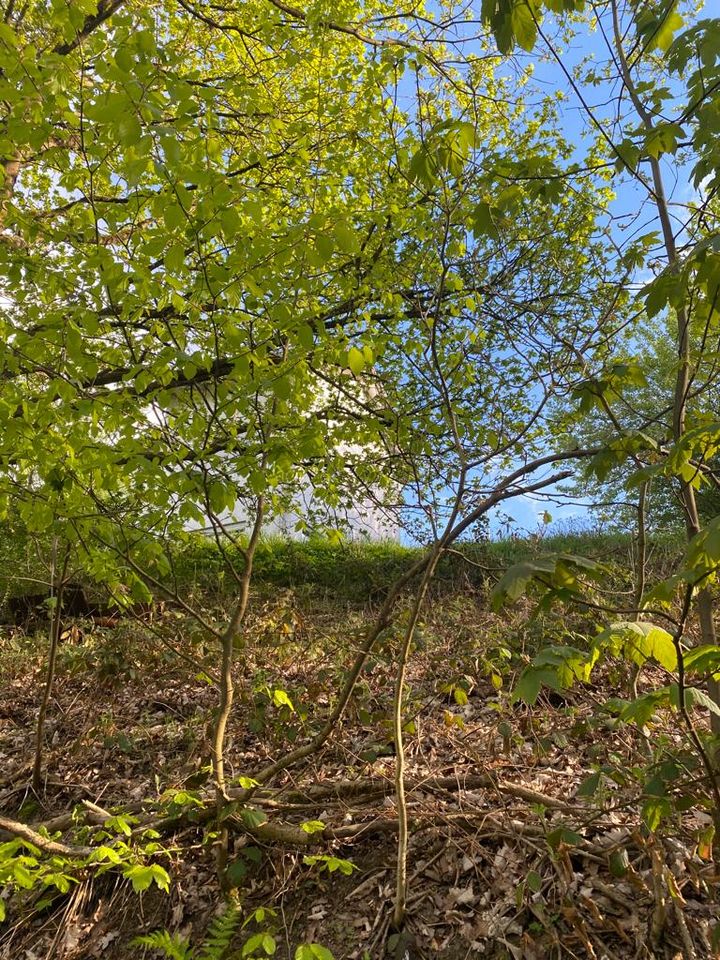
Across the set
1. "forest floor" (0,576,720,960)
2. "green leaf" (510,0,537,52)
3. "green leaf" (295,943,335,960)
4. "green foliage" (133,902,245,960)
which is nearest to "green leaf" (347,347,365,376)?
"green leaf" (510,0,537,52)

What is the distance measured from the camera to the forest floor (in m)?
2.33

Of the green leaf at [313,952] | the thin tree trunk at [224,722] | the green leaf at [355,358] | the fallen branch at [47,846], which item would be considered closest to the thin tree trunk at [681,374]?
the green leaf at [355,358]

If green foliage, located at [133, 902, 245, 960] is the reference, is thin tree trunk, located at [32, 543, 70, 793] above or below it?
above

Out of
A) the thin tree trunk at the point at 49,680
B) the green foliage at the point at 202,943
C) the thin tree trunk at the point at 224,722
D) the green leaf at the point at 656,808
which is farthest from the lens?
the thin tree trunk at the point at 49,680

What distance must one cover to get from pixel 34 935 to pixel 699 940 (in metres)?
2.87

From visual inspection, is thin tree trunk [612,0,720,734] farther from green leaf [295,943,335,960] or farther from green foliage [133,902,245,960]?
green foliage [133,902,245,960]

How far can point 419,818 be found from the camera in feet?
9.47

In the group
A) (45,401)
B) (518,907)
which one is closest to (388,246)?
(45,401)

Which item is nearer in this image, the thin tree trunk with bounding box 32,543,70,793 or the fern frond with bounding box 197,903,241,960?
the fern frond with bounding box 197,903,241,960

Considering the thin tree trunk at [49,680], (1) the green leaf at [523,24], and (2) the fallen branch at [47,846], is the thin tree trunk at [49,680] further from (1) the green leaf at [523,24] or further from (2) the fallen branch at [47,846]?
(1) the green leaf at [523,24]

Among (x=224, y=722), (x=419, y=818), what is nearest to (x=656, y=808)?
(x=419, y=818)

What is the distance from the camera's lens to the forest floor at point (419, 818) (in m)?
2.33

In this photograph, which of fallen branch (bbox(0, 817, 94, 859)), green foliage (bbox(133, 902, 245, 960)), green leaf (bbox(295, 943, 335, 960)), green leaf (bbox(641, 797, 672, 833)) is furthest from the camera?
fallen branch (bbox(0, 817, 94, 859))

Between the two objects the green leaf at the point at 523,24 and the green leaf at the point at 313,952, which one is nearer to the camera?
the green leaf at the point at 523,24
